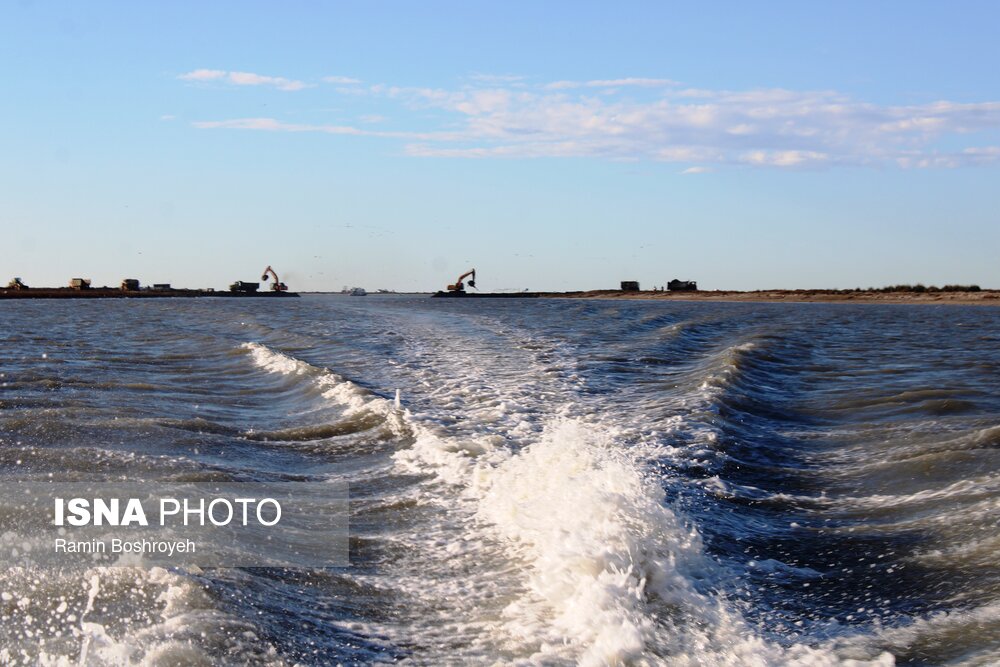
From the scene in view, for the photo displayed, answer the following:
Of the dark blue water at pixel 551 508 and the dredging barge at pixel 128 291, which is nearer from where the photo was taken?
the dark blue water at pixel 551 508

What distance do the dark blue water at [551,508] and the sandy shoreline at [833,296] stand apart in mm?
Result: 62906

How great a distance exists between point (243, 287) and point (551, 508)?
117 m

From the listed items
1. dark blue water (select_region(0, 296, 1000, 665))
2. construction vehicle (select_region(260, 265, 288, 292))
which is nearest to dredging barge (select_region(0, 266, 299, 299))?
construction vehicle (select_region(260, 265, 288, 292))

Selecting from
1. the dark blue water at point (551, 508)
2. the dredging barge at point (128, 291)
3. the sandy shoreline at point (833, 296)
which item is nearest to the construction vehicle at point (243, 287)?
the dredging barge at point (128, 291)

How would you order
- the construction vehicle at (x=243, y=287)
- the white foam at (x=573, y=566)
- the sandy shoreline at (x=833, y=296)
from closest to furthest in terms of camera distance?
the white foam at (x=573, y=566), the sandy shoreline at (x=833, y=296), the construction vehicle at (x=243, y=287)

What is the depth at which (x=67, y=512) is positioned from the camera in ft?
22.0

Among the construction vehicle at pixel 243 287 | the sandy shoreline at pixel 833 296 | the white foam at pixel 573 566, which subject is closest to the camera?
the white foam at pixel 573 566

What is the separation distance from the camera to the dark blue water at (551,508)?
4.87 m

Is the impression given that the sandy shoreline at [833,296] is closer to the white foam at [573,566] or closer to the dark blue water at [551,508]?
the dark blue water at [551,508]

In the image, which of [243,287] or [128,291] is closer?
[128,291]

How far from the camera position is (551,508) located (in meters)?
7.17

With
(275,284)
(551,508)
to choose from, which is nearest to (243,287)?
A: (275,284)

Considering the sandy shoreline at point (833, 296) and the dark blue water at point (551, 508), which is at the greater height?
the sandy shoreline at point (833, 296)

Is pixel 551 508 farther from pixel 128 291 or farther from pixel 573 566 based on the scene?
pixel 128 291
